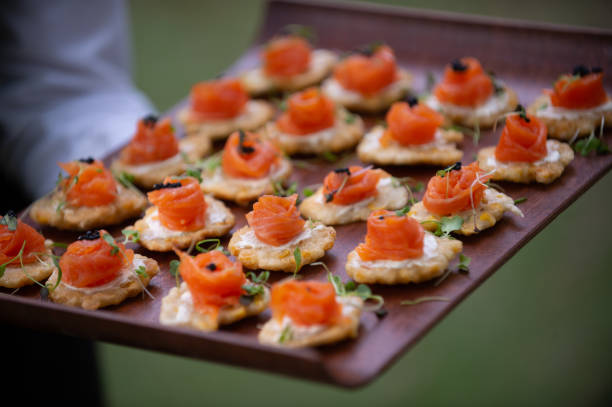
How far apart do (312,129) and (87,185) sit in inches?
55.2

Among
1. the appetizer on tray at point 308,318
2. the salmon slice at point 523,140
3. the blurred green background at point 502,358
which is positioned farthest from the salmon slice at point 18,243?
the salmon slice at point 523,140

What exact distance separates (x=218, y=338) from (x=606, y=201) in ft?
20.8

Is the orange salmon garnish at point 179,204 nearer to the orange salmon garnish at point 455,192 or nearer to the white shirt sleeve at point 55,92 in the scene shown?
the orange salmon garnish at point 455,192

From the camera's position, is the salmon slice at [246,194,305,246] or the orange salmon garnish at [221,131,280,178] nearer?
the salmon slice at [246,194,305,246]

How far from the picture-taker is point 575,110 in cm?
411

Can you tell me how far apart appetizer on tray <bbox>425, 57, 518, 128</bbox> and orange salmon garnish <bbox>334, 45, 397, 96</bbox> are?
49cm

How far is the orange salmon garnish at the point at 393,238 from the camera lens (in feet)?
10.1

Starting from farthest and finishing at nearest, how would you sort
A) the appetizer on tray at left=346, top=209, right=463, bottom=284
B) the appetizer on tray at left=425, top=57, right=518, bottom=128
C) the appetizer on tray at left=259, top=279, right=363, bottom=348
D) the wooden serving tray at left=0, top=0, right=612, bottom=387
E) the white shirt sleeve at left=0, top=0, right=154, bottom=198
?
1. the white shirt sleeve at left=0, top=0, right=154, bottom=198
2. the appetizer on tray at left=425, top=57, right=518, bottom=128
3. the appetizer on tray at left=346, top=209, right=463, bottom=284
4. the appetizer on tray at left=259, top=279, right=363, bottom=348
5. the wooden serving tray at left=0, top=0, right=612, bottom=387

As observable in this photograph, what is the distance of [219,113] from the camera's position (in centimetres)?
487

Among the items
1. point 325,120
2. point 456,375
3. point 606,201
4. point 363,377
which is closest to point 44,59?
point 325,120

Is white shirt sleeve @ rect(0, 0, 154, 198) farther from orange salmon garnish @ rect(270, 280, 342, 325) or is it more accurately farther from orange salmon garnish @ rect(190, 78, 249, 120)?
orange salmon garnish @ rect(270, 280, 342, 325)

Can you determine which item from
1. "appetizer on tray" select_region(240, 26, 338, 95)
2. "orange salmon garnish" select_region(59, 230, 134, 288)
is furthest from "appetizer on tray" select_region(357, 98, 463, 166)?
"orange salmon garnish" select_region(59, 230, 134, 288)

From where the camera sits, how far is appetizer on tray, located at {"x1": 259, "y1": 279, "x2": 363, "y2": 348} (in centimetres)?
270

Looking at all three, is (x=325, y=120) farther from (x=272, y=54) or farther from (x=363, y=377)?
(x=363, y=377)
